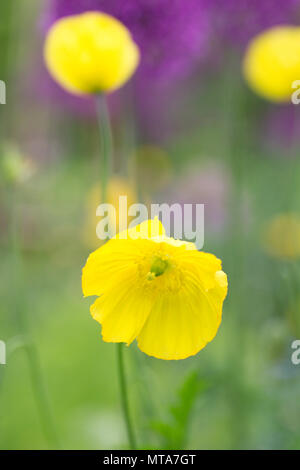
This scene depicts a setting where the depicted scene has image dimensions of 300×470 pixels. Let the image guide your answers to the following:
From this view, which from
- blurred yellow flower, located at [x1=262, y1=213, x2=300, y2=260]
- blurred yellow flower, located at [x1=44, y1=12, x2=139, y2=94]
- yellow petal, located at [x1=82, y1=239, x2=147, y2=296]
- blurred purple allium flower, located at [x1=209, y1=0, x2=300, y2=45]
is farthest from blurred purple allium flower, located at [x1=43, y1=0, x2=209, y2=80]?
yellow petal, located at [x1=82, y1=239, x2=147, y2=296]

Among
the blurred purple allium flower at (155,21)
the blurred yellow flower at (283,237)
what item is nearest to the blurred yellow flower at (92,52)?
the blurred purple allium flower at (155,21)

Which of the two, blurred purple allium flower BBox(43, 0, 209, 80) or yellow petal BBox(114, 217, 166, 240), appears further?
blurred purple allium flower BBox(43, 0, 209, 80)

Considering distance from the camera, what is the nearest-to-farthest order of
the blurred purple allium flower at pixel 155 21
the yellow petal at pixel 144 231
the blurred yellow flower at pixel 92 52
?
the yellow petal at pixel 144 231 → the blurred yellow flower at pixel 92 52 → the blurred purple allium flower at pixel 155 21

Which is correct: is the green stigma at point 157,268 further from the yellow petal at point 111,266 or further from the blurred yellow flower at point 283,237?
the blurred yellow flower at point 283,237

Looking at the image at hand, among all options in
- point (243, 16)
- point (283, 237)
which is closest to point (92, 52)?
point (243, 16)

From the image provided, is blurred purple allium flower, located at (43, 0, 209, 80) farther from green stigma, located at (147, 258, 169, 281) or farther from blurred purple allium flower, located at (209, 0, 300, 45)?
green stigma, located at (147, 258, 169, 281)

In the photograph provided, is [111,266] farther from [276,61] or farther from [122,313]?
[276,61]
